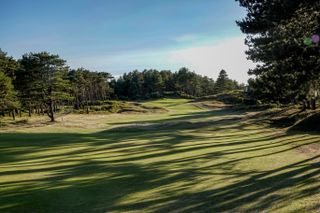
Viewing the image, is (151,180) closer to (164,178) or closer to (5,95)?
(164,178)

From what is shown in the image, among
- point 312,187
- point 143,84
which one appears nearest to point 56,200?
point 312,187

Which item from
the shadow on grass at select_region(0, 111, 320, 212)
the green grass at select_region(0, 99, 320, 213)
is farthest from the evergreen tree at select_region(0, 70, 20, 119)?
the shadow on grass at select_region(0, 111, 320, 212)

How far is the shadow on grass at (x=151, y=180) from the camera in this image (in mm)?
11852

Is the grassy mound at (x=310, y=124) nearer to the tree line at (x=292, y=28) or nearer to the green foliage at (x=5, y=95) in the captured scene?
the tree line at (x=292, y=28)

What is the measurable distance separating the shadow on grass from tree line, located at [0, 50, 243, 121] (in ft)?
142

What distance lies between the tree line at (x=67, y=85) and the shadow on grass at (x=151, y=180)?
43173 mm

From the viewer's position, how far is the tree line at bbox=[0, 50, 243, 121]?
67.8m

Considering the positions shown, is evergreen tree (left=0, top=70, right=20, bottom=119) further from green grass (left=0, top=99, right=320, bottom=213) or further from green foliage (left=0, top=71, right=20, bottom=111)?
green grass (left=0, top=99, right=320, bottom=213)

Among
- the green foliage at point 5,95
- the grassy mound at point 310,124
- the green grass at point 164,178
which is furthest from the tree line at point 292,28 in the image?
the green foliage at point 5,95

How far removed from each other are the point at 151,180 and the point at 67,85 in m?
58.1

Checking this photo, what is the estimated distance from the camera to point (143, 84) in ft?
550

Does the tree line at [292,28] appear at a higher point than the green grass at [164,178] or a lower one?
higher

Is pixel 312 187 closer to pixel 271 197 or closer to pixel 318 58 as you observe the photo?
pixel 271 197

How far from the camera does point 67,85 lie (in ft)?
233
